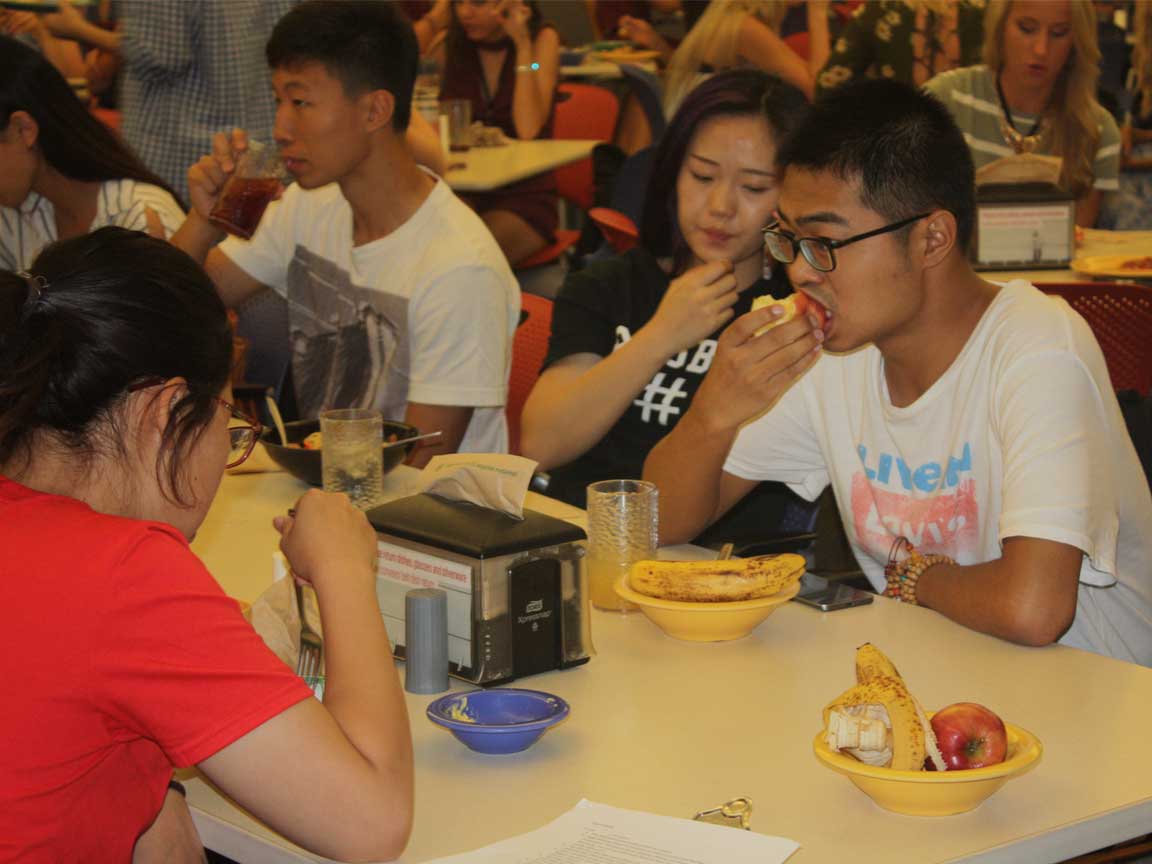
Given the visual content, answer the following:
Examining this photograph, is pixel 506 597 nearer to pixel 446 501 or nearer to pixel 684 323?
pixel 446 501

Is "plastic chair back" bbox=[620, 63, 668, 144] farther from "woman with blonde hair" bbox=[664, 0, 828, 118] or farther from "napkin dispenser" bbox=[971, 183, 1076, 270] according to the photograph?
"napkin dispenser" bbox=[971, 183, 1076, 270]

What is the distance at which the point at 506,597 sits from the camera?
1701 mm

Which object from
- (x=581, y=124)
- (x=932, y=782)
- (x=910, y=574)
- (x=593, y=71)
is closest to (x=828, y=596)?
(x=910, y=574)

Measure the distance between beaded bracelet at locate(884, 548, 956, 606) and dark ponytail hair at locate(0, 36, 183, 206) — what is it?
7.66 ft

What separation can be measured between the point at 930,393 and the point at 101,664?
4.18 ft

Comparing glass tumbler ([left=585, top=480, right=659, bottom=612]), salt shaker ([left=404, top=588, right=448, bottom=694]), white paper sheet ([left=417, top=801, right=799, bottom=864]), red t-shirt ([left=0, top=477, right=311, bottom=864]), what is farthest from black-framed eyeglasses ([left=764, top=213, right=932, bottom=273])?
red t-shirt ([left=0, top=477, right=311, bottom=864])

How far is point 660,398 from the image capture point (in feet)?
8.90

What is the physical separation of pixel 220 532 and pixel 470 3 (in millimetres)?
4631

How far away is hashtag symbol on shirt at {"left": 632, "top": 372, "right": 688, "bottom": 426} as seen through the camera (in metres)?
2.70

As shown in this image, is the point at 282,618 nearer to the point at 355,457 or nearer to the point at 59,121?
the point at 355,457

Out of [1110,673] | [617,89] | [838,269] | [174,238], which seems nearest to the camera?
[1110,673]

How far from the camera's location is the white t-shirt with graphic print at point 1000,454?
6.06 feet

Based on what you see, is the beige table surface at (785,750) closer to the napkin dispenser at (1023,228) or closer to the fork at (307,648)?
the fork at (307,648)

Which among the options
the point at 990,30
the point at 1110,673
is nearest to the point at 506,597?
the point at 1110,673
